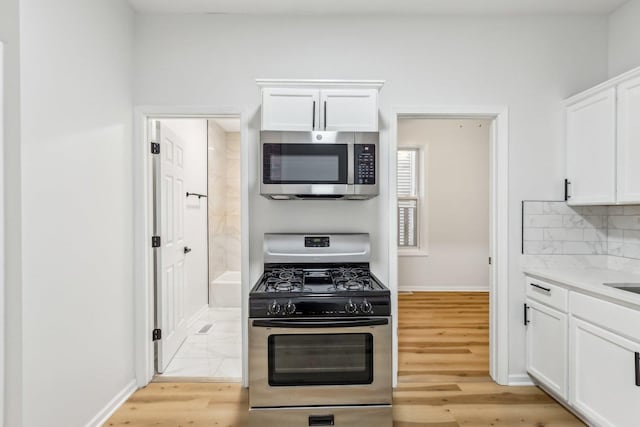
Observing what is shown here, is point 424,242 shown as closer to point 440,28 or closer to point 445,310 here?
point 445,310

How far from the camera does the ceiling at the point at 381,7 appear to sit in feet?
8.39

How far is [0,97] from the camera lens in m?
1.58

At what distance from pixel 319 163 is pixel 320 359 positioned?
1.17 meters

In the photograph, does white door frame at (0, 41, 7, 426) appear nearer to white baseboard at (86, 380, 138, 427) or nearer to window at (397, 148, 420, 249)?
white baseboard at (86, 380, 138, 427)

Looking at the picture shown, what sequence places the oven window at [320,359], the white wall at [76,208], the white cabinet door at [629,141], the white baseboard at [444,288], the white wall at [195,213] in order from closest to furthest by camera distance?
1. the white wall at [76,208]
2. the oven window at [320,359]
3. the white cabinet door at [629,141]
4. the white wall at [195,213]
5. the white baseboard at [444,288]

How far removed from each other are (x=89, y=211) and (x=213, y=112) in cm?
108

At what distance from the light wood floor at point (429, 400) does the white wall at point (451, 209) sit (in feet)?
7.31

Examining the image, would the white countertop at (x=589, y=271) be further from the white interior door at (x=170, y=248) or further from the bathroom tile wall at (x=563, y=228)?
the white interior door at (x=170, y=248)

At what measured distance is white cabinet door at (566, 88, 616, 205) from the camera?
7.54ft

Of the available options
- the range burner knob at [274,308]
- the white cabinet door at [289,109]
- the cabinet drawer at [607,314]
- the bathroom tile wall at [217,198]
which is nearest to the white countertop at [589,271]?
the cabinet drawer at [607,314]

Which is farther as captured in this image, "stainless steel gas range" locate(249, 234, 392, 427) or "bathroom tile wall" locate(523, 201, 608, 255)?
"bathroom tile wall" locate(523, 201, 608, 255)

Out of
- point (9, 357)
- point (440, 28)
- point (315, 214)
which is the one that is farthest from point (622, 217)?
point (9, 357)

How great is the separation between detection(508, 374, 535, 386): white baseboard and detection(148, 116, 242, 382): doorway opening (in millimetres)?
2049

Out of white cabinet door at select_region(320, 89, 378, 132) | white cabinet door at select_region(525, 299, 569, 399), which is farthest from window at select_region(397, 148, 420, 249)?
white cabinet door at select_region(320, 89, 378, 132)
